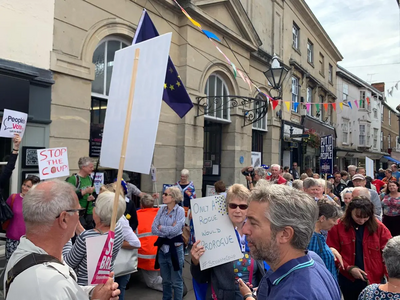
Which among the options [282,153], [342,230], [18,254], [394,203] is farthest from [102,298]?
[282,153]

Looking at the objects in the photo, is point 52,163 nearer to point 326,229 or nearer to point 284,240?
point 326,229

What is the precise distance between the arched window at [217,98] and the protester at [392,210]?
564 cm

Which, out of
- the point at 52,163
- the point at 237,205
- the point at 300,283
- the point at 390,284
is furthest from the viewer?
the point at 52,163

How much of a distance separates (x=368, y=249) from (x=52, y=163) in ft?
15.1

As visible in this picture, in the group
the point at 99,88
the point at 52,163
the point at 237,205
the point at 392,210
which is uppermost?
the point at 99,88

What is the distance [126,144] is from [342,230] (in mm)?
2788

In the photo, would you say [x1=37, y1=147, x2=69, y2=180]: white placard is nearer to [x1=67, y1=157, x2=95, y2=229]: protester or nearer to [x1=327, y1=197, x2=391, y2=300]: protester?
[x1=67, y1=157, x2=95, y2=229]: protester

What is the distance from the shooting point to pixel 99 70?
718cm

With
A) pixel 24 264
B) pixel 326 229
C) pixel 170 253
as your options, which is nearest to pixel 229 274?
pixel 326 229

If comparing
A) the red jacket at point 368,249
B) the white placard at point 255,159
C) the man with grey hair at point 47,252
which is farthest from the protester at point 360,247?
the white placard at point 255,159

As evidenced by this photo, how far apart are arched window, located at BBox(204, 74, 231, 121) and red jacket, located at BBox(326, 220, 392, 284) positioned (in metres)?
7.04

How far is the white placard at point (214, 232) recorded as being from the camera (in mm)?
2527

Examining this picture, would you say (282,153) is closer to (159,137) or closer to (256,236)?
(159,137)

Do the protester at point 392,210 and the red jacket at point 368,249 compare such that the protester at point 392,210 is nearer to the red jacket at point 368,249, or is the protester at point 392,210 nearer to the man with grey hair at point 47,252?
the red jacket at point 368,249
